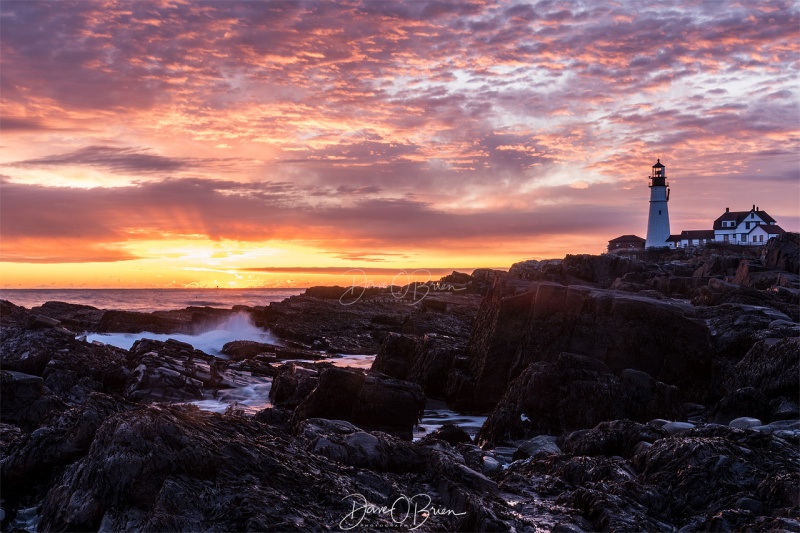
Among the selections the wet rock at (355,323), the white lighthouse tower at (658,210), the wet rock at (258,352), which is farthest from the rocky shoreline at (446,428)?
the white lighthouse tower at (658,210)

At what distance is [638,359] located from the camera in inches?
619

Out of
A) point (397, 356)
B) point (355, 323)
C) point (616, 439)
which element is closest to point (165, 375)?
point (397, 356)

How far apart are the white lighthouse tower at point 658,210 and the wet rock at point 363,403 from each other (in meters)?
84.5

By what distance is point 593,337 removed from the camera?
637 inches

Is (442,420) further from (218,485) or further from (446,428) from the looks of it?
(218,485)

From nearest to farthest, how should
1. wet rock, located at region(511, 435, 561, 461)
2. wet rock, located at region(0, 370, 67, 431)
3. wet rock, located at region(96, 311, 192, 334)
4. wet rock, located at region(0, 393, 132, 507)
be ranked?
wet rock, located at region(0, 393, 132, 507)
wet rock, located at region(511, 435, 561, 461)
wet rock, located at region(0, 370, 67, 431)
wet rock, located at region(96, 311, 192, 334)

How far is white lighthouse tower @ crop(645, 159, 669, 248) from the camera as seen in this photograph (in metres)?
88.4

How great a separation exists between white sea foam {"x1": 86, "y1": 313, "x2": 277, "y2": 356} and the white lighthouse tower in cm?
7242

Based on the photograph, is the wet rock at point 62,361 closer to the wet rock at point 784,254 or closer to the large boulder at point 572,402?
the large boulder at point 572,402

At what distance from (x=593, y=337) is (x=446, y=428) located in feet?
20.7

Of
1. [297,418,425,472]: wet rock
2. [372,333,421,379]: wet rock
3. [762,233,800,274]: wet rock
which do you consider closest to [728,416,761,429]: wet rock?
[297,418,425,472]: wet rock

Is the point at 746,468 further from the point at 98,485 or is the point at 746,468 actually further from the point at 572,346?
the point at 572,346

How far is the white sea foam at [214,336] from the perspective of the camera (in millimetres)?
25922

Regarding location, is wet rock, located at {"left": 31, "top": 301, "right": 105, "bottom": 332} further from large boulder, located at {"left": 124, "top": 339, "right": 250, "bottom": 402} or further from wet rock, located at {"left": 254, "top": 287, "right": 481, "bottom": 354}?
large boulder, located at {"left": 124, "top": 339, "right": 250, "bottom": 402}
